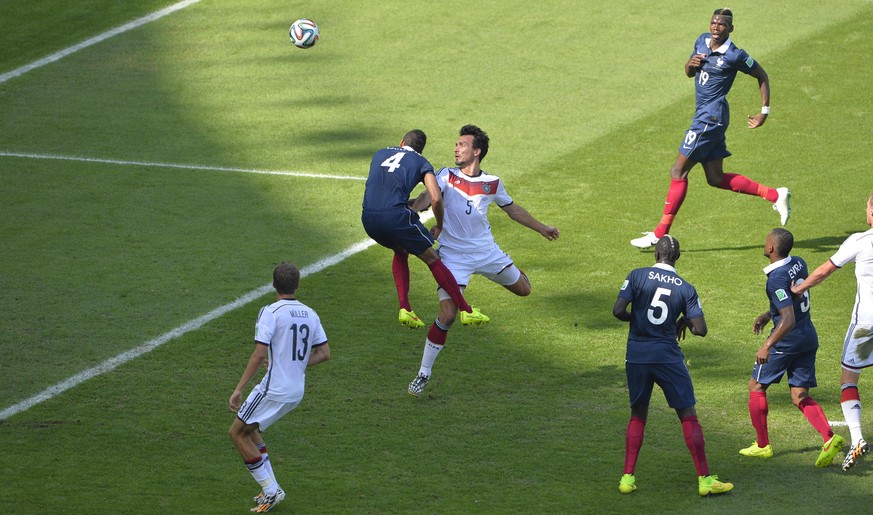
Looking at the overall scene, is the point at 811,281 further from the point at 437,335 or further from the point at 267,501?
the point at 267,501

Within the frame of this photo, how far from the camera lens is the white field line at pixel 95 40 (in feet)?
70.9

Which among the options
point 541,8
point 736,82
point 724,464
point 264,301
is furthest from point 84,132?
point 724,464

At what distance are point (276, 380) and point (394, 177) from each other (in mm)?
3021

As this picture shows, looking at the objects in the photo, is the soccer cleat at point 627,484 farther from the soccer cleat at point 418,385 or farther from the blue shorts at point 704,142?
the blue shorts at point 704,142

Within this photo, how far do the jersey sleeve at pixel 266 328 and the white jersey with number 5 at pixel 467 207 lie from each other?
3.00 meters

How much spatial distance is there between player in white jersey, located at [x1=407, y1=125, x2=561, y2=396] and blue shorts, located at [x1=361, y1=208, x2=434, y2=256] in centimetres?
14

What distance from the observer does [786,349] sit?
916cm

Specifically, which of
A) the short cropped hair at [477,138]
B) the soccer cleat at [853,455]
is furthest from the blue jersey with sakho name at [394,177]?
the soccer cleat at [853,455]

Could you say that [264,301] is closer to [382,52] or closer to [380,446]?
[380,446]

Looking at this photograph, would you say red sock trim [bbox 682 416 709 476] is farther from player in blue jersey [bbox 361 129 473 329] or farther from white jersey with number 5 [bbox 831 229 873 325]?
player in blue jersey [bbox 361 129 473 329]

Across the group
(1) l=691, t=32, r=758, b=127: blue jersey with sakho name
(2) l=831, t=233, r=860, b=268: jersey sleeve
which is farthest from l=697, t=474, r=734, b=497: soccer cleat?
(1) l=691, t=32, r=758, b=127: blue jersey with sakho name

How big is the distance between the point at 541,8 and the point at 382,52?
3.58 metres

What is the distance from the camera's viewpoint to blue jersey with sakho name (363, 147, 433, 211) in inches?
424

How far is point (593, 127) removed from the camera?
1881 centimetres
